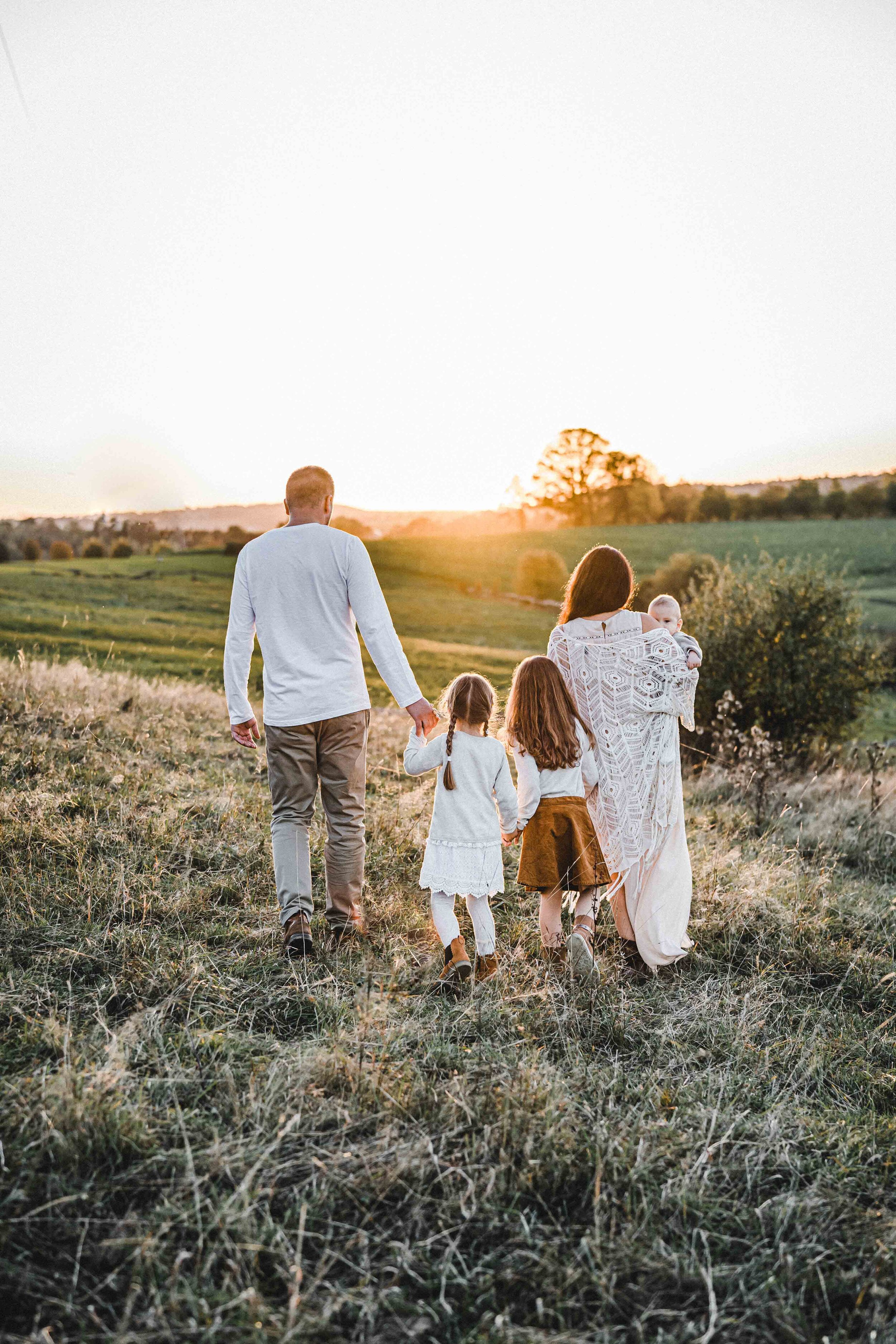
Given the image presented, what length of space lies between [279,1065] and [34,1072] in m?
0.88

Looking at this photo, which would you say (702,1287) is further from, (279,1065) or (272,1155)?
(279,1065)

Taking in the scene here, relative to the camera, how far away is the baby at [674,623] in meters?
4.97

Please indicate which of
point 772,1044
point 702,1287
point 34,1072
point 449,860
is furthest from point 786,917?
point 34,1072

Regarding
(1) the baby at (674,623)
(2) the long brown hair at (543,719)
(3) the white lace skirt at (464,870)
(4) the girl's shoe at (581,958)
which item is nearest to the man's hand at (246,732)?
(3) the white lace skirt at (464,870)

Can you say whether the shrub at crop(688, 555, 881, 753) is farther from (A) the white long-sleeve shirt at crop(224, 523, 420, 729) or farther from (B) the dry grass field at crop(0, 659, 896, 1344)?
(A) the white long-sleeve shirt at crop(224, 523, 420, 729)

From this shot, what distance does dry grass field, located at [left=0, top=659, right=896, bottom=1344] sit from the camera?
2369 millimetres

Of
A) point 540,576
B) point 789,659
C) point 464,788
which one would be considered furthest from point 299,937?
point 540,576

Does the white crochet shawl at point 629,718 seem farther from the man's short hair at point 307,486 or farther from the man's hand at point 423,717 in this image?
the man's short hair at point 307,486

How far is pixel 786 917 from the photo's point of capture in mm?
5398

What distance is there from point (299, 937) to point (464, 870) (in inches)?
36.9

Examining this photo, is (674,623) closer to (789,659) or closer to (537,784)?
(537,784)

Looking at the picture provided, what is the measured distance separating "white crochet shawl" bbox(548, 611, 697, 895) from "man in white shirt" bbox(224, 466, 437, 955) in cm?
110

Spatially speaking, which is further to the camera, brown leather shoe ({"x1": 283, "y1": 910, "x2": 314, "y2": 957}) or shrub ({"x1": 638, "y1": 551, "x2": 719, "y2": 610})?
shrub ({"x1": 638, "y1": 551, "x2": 719, "y2": 610})

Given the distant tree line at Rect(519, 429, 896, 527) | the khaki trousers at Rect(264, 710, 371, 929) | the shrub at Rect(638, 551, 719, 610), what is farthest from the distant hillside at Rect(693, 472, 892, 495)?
the khaki trousers at Rect(264, 710, 371, 929)
